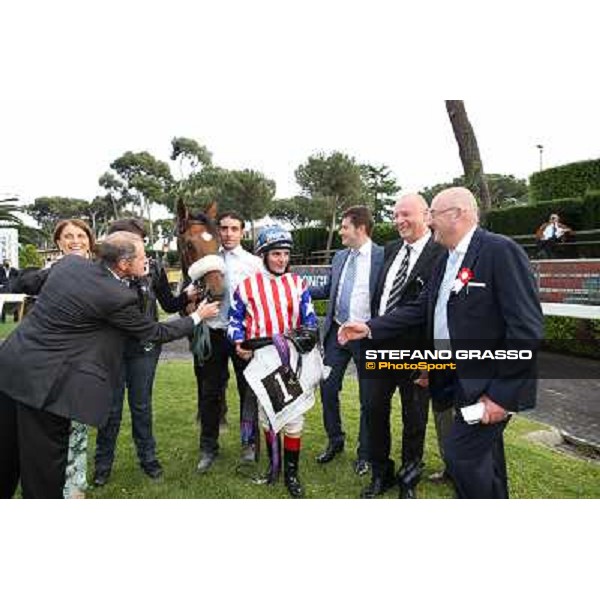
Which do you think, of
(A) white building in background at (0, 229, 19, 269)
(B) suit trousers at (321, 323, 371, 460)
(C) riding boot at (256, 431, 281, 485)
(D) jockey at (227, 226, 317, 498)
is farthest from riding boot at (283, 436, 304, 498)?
(A) white building in background at (0, 229, 19, 269)

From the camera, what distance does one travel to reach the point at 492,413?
1862mm

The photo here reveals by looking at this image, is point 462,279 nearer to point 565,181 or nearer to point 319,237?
point 565,181

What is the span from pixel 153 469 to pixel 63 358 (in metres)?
0.91

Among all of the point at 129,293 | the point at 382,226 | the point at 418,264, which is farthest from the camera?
the point at 382,226

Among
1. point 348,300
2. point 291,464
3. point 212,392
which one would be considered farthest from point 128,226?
point 291,464

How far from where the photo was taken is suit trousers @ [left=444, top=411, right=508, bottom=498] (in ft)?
6.32

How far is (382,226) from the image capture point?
257cm

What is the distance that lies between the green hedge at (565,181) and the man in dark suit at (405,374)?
1.61ft

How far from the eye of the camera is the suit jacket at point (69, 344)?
6.37ft

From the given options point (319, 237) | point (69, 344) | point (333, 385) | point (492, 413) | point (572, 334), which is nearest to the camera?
point (492, 413)
